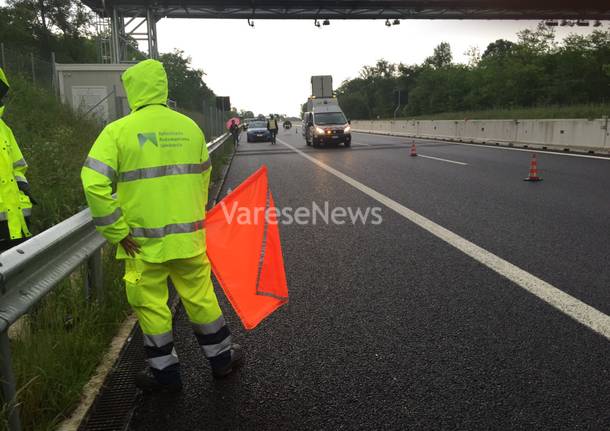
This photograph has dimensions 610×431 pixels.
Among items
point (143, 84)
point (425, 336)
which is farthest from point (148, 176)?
point (425, 336)

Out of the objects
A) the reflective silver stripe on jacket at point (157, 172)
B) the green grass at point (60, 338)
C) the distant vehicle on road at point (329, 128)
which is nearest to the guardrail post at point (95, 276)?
the green grass at point (60, 338)

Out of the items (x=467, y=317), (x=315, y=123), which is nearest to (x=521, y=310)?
(x=467, y=317)

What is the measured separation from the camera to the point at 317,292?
4.81 m

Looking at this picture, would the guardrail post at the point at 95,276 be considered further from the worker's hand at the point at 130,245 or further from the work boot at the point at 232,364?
the work boot at the point at 232,364

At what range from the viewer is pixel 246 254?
3.65m

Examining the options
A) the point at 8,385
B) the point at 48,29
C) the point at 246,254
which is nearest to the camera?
the point at 8,385

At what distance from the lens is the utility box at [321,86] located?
1455 inches

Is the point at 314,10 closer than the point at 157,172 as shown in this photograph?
No

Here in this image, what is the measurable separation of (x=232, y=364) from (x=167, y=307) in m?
0.55

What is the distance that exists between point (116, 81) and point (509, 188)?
1353 centimetres

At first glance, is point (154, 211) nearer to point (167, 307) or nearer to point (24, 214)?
point (167, 307)

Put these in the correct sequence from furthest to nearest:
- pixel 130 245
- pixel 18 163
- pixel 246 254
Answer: pixel 18 163, pixel 246 254, pixel 130 245

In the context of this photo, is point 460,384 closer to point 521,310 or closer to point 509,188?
point 521,310

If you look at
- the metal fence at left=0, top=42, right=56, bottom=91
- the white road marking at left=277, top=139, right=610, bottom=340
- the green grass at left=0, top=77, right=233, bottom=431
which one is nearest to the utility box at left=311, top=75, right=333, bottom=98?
the metal fence at left=0, top=42, right=56, bottom=91
